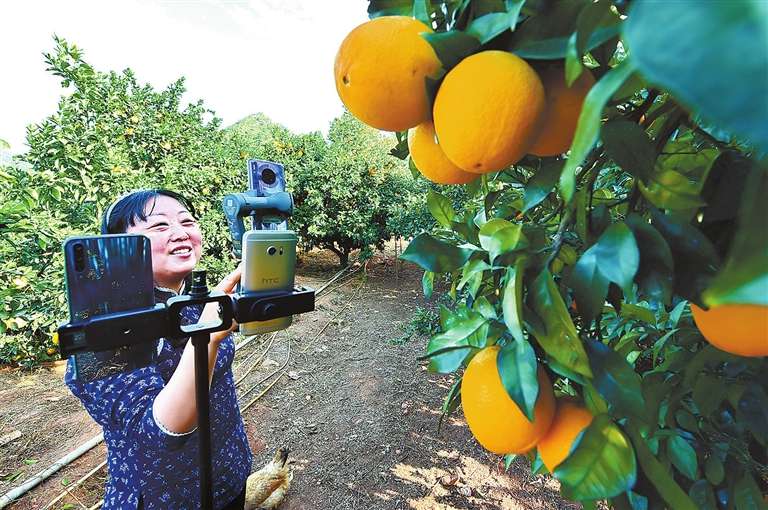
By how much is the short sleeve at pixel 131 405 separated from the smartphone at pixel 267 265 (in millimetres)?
358

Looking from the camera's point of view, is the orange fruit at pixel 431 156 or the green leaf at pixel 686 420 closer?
the orange fruit at pixel 431 156

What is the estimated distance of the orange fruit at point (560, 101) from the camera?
0.30m

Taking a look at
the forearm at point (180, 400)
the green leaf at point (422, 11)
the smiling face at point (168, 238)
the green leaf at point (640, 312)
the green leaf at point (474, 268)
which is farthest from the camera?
the smiling face at point (168, 238)

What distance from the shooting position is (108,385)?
3.09 feet

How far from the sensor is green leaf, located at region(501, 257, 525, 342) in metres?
0.32

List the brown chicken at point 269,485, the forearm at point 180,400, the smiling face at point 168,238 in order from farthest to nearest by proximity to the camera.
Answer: the brown chicken at point 269,485 < the smiling face at point 168,238 < the forearm at point 180,400

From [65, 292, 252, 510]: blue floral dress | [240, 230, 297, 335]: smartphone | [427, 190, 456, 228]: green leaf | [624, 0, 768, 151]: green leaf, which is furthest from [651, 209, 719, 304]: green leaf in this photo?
[65, 292, 252, 510]: blue floral dress

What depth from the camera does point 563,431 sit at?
1.21 feet

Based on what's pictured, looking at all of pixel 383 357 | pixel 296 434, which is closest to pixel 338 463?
pixel 296 434

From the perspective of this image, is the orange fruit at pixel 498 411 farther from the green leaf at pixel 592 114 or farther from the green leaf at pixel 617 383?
the green leaf at pixel 592 114

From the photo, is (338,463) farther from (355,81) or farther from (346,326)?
(355,81)

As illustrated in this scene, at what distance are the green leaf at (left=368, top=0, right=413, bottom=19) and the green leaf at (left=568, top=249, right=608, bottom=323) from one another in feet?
0.89

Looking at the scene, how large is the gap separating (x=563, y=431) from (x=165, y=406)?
815mm

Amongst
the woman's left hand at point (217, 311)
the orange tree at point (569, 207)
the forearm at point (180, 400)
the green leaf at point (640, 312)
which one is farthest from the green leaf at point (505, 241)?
the forearm at point (180, 400)
